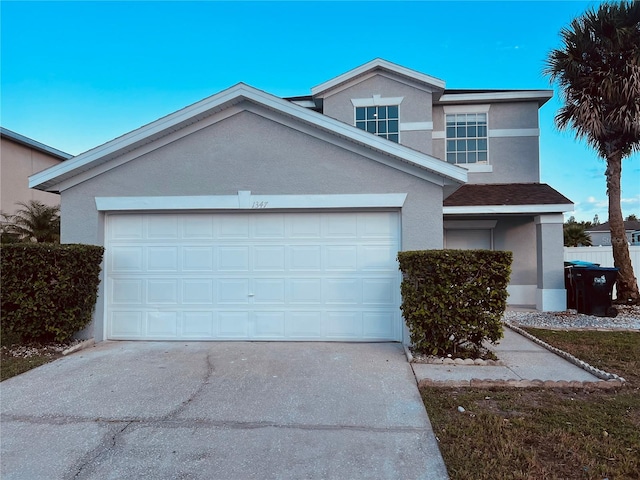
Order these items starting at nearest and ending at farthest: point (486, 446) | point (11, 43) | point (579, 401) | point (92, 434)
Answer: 1. point (486, 446)
2. point (92, 434)
3. point (579, 401)
4. point (11, 43)

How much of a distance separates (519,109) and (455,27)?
3878mm

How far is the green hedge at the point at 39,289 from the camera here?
631 cm

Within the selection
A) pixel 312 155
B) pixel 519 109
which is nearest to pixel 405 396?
pixel 312 155

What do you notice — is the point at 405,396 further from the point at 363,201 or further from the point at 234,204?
the point at 234,204

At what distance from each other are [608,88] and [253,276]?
10484 mm

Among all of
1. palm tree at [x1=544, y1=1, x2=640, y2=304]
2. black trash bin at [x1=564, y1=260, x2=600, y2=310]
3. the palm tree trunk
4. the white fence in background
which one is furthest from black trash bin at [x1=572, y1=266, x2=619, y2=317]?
the white fence in background

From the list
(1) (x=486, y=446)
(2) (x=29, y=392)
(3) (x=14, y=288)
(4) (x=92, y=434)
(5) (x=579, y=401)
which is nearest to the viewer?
(1) (x=486, y=446)

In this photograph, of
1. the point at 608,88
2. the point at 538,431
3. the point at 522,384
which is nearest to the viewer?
the point at 538,431

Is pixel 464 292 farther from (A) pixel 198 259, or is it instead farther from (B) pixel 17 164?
(B) pixel 17 164

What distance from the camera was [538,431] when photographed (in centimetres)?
366

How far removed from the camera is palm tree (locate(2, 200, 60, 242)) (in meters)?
12.3

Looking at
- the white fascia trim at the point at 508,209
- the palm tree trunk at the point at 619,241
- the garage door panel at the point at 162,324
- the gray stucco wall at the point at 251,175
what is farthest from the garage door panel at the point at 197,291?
the palm tree trunk at the point at 619,241

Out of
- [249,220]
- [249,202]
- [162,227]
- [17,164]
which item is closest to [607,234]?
[249,220]

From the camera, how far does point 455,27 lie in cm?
1004
